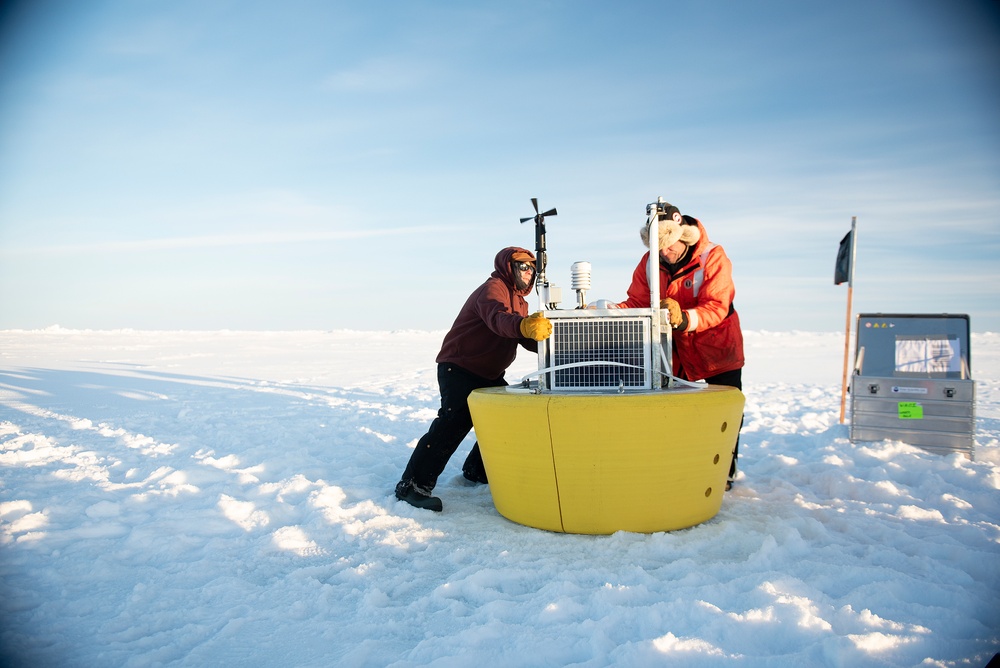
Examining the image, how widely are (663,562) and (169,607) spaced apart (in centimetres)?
217

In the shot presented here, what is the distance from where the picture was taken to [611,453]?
316 centimetres

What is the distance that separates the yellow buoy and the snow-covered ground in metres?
0.14

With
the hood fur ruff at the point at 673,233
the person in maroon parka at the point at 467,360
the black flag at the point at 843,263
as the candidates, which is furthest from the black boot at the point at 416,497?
the black flag at the point at 843,263

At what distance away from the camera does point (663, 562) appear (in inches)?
118

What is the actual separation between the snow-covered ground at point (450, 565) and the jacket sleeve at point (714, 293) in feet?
3.79

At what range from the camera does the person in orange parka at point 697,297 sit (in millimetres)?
3977

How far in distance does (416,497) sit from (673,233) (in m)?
2.31

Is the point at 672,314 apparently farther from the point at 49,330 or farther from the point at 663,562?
the point at 49,330

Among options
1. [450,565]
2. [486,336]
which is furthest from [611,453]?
[486,336]

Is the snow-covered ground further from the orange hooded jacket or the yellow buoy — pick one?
the orange hooded jacket

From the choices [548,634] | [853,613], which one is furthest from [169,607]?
[853,613]

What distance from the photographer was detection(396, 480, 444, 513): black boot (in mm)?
3959

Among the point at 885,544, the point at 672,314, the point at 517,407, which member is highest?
the point at 672,314

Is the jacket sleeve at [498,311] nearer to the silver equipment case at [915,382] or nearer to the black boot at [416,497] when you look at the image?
the black boot at [416,497]
